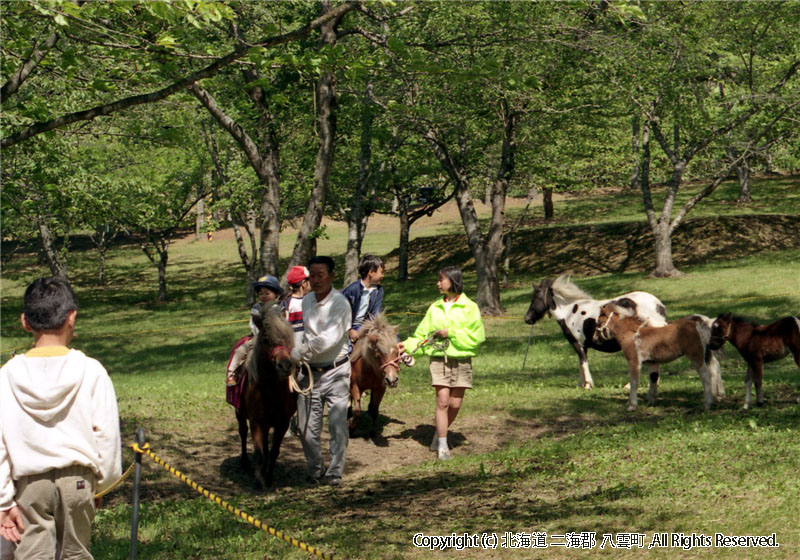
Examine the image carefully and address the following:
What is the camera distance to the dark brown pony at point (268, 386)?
884cm

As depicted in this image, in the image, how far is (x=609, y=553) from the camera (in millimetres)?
6121

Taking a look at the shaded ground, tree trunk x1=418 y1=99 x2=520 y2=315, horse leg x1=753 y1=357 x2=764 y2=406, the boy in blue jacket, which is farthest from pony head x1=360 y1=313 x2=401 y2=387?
the shaded ground

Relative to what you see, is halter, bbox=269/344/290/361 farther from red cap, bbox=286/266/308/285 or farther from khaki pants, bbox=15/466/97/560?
khaki pants, bbox=15/466/97/560

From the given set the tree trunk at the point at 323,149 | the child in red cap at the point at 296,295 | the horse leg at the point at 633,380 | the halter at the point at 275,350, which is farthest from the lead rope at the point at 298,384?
the horse leg at the point at 633,380

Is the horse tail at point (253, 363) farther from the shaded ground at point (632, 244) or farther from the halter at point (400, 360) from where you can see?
the shaded ground at point (632, 244)

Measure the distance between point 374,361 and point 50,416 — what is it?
22.2 feet

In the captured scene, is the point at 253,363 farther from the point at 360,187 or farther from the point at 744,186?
the point at 744,186

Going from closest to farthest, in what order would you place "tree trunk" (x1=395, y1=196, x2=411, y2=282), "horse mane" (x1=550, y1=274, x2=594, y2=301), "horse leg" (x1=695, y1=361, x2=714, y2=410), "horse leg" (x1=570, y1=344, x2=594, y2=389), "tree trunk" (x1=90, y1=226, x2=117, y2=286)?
"horse leg" (x1=695, y1=361, x2=714, y2=410), "horse leg" (x1=570, y1=344, x2=594, y2=389), "horse mane" (x1=550, y1=274, x2=594, y2=301), "tree trunk" (x1=395, y1=196, x2=411, y2=282), "tree trunk" (x1=90, y1=226, x2=117, y2=286)

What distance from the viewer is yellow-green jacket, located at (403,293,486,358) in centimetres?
1009

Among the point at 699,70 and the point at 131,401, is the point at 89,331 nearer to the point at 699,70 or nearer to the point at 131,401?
the point at 131,401

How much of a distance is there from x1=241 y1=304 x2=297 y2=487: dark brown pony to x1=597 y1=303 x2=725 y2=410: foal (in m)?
5.31

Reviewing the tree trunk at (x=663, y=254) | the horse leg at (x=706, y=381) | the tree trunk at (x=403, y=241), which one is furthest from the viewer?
the tree trunk at (x=403, y=241)

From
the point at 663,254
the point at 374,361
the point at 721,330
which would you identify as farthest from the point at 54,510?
the point at 663,254

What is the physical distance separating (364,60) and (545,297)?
7.89 metres
